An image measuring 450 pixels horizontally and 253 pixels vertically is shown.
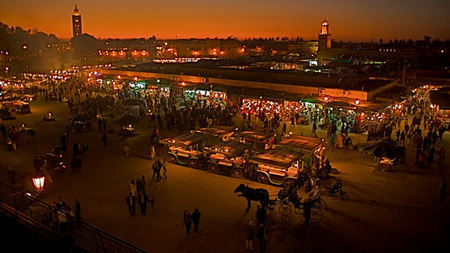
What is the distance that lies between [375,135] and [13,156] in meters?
19.8

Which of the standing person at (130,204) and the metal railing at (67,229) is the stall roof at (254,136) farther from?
the metal railing at (67,229)

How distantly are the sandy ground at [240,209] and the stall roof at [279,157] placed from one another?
3.58 ft

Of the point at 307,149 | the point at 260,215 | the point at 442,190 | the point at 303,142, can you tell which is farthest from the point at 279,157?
the point at 442,190

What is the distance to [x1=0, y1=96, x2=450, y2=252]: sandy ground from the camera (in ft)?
30.7

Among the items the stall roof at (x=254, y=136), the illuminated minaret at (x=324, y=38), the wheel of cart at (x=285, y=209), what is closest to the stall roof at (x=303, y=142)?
the stall roof at (x=254, y=136)

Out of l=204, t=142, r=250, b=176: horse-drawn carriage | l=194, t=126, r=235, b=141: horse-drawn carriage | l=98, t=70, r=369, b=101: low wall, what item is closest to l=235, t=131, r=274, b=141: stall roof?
l=194, t=126, r=235, b=141: horse-drawn carriage

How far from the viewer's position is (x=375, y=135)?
63.3ft

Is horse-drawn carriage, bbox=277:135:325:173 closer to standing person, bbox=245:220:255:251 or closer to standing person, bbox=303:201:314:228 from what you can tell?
standing person, bbox=303:201:314:228

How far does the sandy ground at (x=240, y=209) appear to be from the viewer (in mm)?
9359

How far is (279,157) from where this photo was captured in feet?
43.4

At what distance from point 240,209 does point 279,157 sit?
9.64 feet

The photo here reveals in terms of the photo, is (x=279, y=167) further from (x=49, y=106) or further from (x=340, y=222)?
(x=49, y=106)

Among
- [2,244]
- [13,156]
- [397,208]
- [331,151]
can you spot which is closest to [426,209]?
[397,208]

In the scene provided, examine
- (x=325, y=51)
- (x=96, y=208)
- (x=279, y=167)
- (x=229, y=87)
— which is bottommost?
(x=96, y=208)
